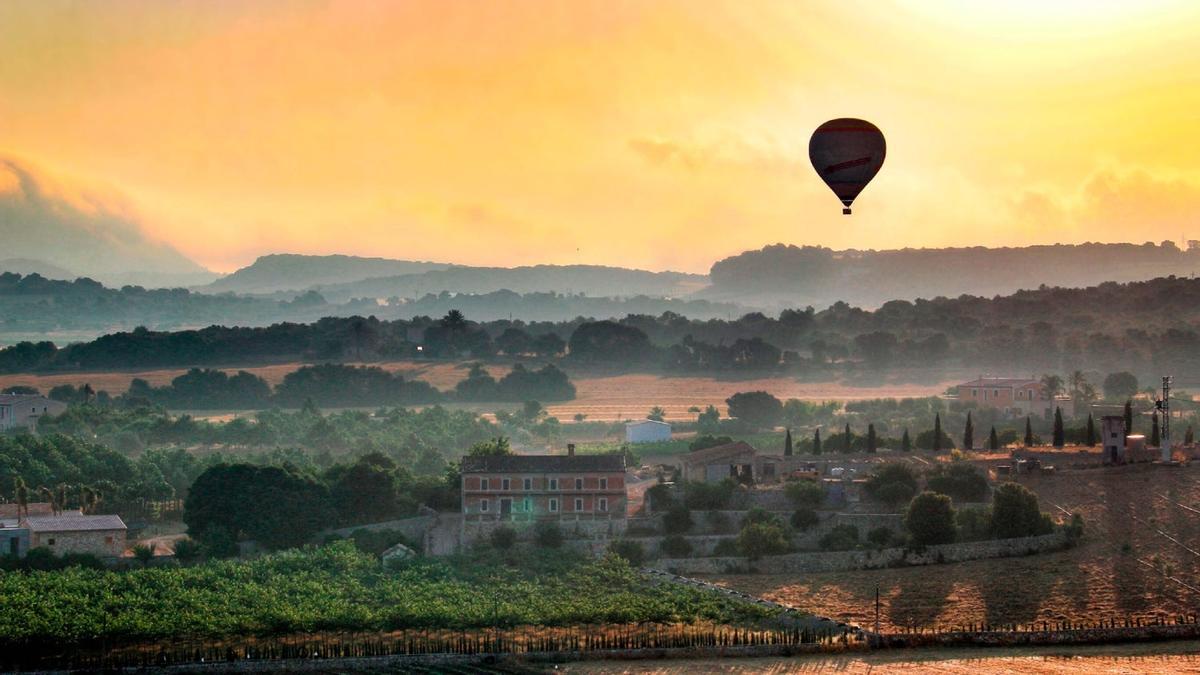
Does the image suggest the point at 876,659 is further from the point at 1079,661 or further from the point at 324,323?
the point at 324,323

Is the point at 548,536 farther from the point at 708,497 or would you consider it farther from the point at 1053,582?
the point at 1053,582

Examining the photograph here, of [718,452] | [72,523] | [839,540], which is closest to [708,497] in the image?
[839,540]

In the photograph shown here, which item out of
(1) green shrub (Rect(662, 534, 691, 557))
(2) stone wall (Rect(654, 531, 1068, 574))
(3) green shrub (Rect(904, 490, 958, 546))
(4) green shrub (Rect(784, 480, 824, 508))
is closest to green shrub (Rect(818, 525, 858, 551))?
(2) stone wall (Rect(654, 531, 1068, 574))

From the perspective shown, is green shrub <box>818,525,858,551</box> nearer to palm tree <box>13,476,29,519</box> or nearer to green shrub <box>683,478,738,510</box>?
green shrub <box>683,478,738,510</box>

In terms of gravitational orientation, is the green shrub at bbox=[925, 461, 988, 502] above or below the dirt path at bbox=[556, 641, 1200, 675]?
above

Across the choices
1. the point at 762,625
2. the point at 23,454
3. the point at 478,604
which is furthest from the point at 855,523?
the point at 23,454

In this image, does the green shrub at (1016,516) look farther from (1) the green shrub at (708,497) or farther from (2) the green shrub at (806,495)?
(1) the green shrub at (708,497)
